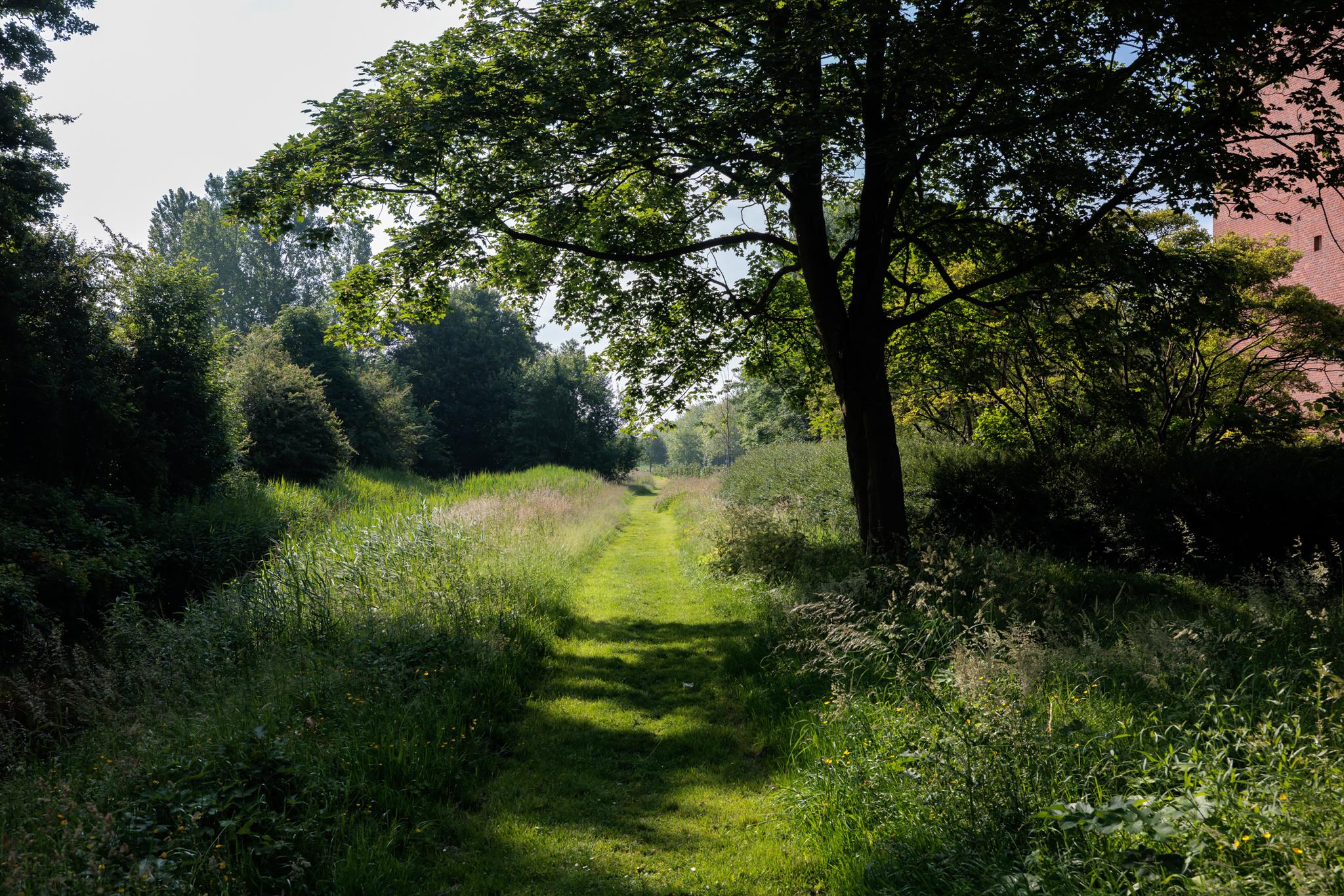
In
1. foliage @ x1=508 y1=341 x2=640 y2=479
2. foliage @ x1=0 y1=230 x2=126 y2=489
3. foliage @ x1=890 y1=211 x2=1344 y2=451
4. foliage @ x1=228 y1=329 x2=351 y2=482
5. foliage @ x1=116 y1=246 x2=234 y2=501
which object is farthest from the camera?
foliage @ x1=508 y1=341 x2=640 y2=479

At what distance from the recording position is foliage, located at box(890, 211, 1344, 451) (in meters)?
8.52

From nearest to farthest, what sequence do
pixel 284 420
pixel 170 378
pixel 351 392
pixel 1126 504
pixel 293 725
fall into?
pixel 293 725 < pixel 1126 504 < pixel 170 378 < pixel 284 420 < pixel 351 392

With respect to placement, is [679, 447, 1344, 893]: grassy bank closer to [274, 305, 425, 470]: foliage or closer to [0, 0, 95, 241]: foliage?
[0, 0, 95, 241]: foliage

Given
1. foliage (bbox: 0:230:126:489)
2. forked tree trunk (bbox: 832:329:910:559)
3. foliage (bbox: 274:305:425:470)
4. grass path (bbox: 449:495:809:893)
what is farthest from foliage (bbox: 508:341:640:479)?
grass path (bbox: 449:495:809:893)

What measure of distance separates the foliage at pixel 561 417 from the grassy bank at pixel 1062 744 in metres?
41.3

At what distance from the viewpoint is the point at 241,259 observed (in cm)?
5691

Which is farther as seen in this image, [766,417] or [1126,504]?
[766,417]

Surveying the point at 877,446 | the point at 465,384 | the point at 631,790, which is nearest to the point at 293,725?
the point at 631,790

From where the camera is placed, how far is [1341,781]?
2844 millimetres

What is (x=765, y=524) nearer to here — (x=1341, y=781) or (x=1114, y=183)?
(x=1114, y=183)

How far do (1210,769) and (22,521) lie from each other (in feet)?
56.1

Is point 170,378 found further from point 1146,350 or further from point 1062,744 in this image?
point 1146,350

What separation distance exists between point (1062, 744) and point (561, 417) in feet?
150

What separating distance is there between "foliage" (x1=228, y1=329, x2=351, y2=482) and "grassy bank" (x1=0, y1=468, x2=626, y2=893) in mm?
14456
